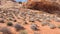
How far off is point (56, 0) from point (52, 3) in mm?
999

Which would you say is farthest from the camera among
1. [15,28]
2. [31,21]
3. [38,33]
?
[31,21]

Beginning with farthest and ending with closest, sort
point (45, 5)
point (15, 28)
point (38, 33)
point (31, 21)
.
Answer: point (45, 5) → point (31, 21) → point (15, 28) → point (38, 33)

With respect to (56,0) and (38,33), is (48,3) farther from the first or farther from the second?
(38,33)

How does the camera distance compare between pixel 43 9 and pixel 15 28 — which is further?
pixel 43 9

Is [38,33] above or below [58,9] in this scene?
above

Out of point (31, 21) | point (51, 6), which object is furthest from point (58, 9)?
point (31, 21)

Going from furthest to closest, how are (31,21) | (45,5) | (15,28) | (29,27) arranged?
(45,5), (31,21), (29,27), (15,28)

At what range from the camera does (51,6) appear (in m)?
29.6

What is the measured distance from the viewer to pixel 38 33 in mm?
14008

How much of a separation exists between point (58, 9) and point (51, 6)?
3.48 ft

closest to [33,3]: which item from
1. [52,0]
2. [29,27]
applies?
[52,0]

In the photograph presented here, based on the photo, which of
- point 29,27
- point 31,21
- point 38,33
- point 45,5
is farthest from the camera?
point 45,5

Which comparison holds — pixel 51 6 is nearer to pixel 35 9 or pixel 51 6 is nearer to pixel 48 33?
pixel 35 9

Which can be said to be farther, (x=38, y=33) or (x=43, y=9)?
(x=43, y=9)
